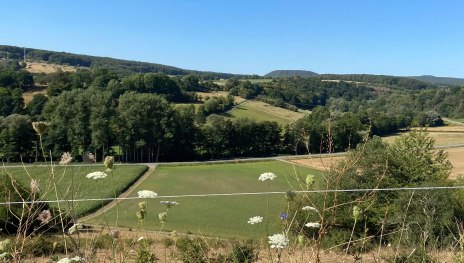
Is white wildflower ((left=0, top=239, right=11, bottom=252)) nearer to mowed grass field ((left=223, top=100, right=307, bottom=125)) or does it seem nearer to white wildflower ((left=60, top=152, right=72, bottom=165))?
white wildflower ((left=60, top=152, right=72, bottom=165))

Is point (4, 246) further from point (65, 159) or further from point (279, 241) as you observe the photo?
point (279, 241)

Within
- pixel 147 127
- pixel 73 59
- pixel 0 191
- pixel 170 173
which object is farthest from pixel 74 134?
pixel 73 59

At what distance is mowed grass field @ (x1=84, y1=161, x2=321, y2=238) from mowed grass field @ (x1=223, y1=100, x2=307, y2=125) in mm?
29709

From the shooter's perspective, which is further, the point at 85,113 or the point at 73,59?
the point at 73,59

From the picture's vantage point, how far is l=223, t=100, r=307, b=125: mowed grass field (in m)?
79.4

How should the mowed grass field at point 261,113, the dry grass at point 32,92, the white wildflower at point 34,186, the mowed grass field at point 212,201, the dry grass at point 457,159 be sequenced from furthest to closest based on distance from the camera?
the mowed grass field at point 261,113
the dry grass at point 32,92
the dry grass at point 457,159
the mowed grass field at point 212,201
the white wildflower at point 34,186

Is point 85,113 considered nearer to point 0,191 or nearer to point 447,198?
point 0,191

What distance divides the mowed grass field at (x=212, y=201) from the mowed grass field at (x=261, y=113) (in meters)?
29.7

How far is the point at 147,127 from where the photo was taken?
54781 millimetres

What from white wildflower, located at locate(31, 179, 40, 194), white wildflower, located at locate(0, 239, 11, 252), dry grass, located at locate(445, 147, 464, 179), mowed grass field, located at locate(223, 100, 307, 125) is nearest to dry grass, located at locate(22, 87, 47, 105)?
mowed grass field, located at locate(223, 100, 307, 125)

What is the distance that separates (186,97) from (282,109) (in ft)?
70.7

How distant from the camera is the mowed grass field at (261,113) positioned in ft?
261

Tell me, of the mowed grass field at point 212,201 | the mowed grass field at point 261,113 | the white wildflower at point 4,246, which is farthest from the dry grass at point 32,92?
the white wildflower at point 4,246

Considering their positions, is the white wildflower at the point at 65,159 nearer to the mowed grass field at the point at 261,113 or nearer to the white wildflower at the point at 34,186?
the white wildflower at the point at 34,186
